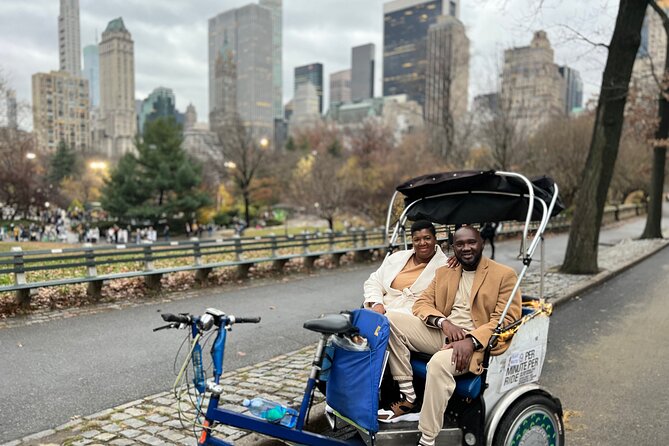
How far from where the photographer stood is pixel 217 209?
61.2 m

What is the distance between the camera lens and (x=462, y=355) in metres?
3.66

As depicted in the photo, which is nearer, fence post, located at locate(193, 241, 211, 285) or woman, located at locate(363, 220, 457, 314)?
woman, located at locate(363, 220, 457, 314)

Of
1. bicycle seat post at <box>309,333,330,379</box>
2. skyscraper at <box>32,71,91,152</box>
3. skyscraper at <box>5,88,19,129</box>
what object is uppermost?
skyscraper at <box>32,71,91,152</box>

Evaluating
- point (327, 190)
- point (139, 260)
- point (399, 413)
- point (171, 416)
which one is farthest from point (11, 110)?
point (399, 413)

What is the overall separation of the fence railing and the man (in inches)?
103

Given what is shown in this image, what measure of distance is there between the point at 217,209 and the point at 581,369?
188 feet

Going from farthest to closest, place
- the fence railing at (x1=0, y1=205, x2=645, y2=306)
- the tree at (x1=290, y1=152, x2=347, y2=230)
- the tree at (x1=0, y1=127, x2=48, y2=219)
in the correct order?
the tree at (x1=0, y1=127, x2=48, y2=219) → the tree at (x1=290, y1=152, x2=347, y2=230) → the fence railing at (x1=0, y1=205, x2=645, y2=306)

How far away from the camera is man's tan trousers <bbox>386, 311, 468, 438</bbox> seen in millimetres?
3562

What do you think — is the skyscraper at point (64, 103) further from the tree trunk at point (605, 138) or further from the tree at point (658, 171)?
the tree trunk at point (605, 138)

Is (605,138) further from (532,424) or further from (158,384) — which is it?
(158,384)

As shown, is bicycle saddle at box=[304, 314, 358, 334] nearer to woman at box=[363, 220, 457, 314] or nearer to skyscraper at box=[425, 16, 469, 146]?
woman at box=[363, 220, 457, 314]

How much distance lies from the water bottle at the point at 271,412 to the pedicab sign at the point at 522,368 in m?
1.60

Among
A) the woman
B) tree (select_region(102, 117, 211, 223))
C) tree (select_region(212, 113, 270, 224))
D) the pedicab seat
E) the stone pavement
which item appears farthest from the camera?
tree (select_region(212, 113, 270, 224))

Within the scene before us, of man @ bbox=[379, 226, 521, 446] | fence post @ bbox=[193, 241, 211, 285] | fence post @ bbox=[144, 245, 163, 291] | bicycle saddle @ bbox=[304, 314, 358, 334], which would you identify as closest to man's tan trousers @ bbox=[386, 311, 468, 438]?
man @ bbox=[379, 226, 521, 446]
